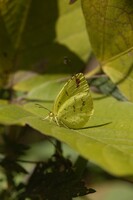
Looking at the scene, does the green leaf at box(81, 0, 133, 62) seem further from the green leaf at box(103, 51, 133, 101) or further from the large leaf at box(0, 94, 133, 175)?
the large leaf at box(0, 94, 133, 175)

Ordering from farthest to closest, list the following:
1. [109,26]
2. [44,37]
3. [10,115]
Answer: [44,37], [109,26], [10,115]

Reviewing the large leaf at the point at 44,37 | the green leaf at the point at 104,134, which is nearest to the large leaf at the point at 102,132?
the green leaf at the point at 104,134

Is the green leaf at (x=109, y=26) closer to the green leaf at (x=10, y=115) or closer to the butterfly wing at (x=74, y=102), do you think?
the butterfly wing at (x=74, y=102)

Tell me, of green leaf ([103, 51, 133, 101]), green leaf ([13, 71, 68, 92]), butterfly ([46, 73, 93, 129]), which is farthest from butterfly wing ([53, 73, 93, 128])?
green leaf ([13, 71, 68, 92])

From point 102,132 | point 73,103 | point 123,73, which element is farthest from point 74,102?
point 102,132

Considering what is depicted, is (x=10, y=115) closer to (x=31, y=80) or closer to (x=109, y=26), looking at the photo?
(x=109, y=26)

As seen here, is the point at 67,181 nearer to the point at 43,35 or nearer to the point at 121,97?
the point at 121,97
